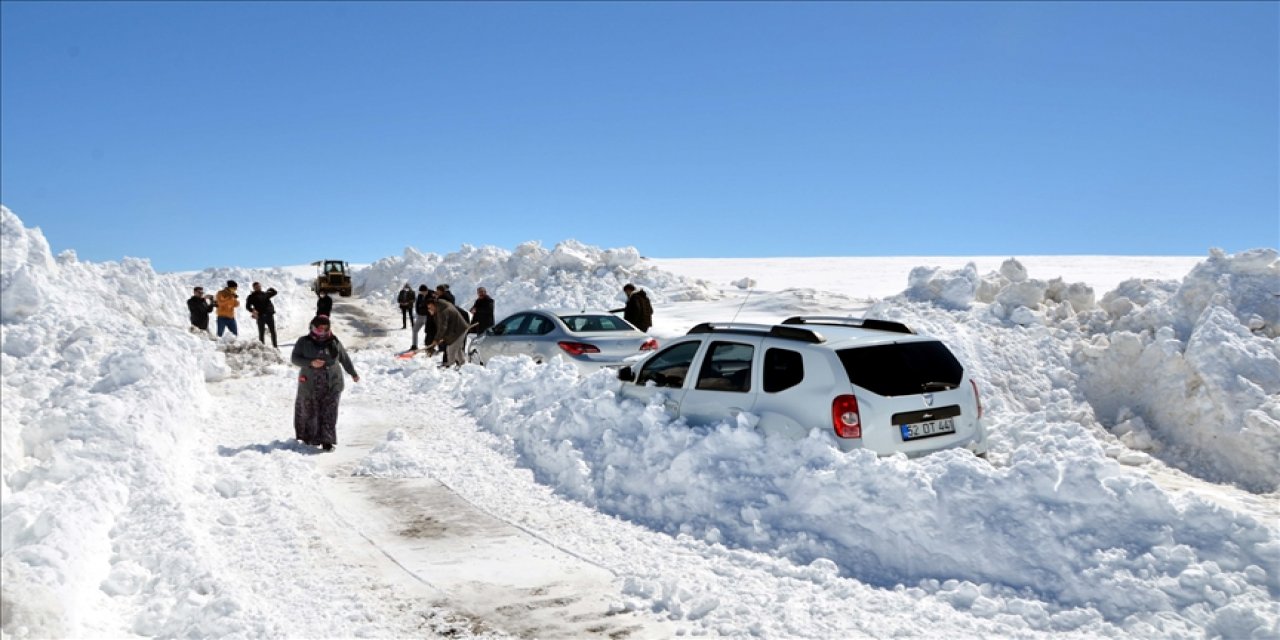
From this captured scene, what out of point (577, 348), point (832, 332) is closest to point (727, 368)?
point (832, 332)

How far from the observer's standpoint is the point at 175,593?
17.7 feet

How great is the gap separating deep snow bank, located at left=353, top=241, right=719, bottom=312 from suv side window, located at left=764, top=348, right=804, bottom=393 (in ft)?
62.3

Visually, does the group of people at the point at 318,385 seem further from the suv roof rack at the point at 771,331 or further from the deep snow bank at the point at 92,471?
the suv roof rack at the point at 771,331

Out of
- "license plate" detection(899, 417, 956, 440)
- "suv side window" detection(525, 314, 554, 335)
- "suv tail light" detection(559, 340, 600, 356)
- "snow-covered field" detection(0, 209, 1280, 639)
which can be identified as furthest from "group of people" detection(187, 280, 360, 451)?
"license plate" detection(899, 417, 956, 440)

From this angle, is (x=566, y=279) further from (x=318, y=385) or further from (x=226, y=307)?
(x=318, y=385)

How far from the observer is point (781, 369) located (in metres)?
7.29

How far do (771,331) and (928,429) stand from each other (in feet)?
5.07

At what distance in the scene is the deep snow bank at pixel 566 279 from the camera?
91.8 feet

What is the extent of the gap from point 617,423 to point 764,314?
1663 centimetres

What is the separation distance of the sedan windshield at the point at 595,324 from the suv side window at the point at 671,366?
A: 17.1 ft

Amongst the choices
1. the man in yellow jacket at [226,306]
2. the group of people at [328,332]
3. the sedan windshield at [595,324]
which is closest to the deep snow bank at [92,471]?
the group of people at [328,332]

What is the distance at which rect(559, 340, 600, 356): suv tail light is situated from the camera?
13430 mm

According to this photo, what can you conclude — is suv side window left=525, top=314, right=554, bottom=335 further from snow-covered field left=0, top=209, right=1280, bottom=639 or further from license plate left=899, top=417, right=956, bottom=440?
license plate left=899, top=417, right=956, bottom=440

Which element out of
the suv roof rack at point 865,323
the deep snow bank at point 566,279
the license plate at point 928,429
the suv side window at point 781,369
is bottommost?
the license plate at point 928,429
